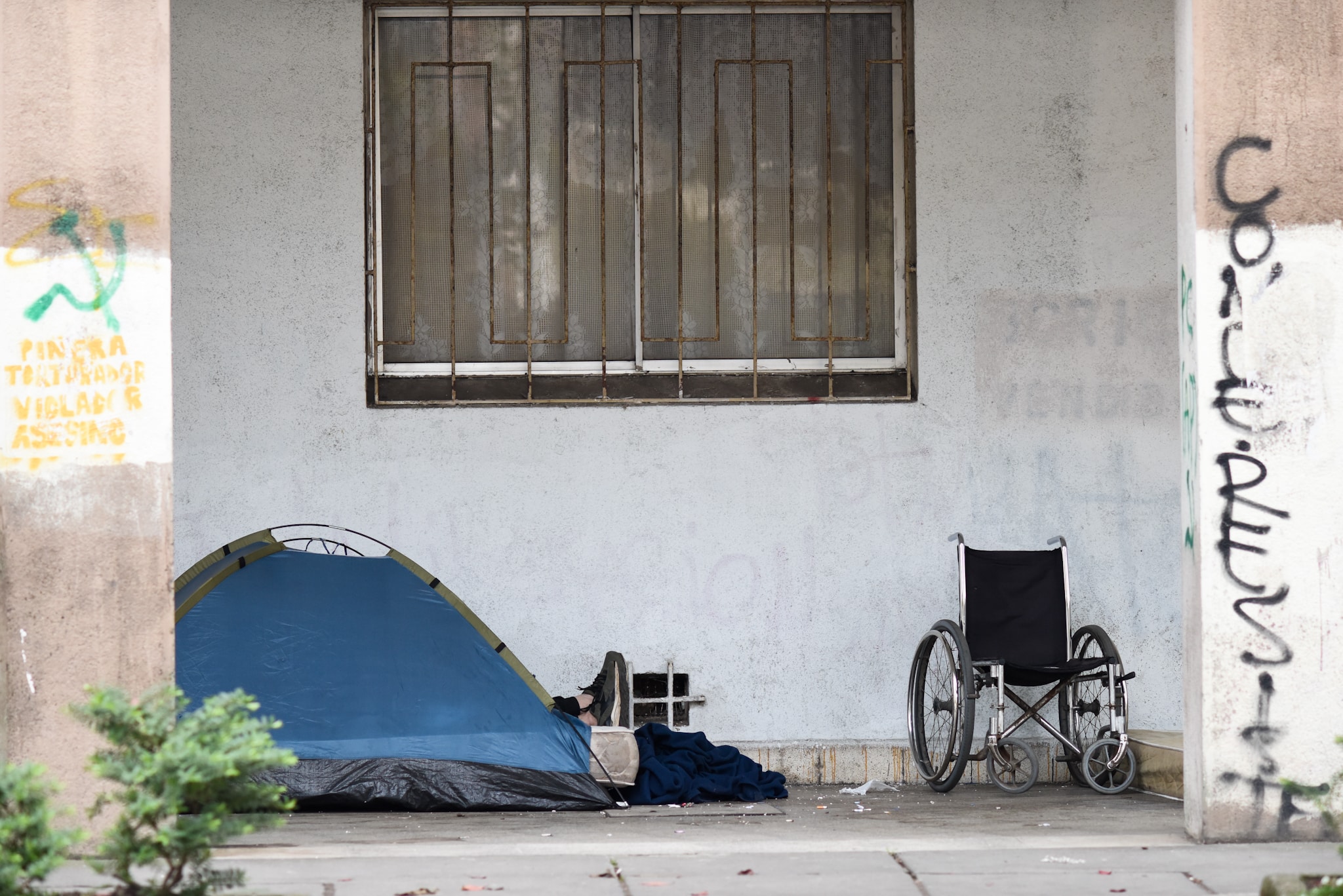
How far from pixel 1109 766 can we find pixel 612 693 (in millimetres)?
2184

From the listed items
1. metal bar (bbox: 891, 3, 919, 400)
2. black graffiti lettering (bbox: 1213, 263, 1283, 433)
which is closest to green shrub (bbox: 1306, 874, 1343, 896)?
black graffiti lettering (bbox: 1213, 263, 1283, 433)

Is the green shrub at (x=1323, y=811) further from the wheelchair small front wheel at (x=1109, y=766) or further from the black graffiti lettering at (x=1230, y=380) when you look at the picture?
the wheelchair small front wheel at (x=1109, y=766)

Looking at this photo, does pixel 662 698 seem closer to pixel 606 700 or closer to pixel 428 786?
pixel 606 700

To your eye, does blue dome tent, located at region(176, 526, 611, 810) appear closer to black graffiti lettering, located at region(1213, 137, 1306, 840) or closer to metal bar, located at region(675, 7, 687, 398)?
metal bar, located at region(675, 7, 687, 398)

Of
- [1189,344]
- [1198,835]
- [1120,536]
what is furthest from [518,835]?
[1120,536]

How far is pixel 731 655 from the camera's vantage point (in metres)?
7.17

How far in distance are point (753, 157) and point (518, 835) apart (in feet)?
11.6

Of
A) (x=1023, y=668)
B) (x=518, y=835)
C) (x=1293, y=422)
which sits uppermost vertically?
(x=1293, y=422)

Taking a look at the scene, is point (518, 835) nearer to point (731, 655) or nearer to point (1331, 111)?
point (731, 655)

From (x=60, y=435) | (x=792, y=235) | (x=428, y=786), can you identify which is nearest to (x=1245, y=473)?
(x=792, y=235)

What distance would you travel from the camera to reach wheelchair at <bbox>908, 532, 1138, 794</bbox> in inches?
258

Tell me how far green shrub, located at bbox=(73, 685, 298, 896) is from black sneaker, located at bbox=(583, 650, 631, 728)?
3.26 m

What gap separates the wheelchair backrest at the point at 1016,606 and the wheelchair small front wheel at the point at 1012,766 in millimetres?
403

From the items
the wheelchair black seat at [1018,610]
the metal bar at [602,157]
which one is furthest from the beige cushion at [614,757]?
the metal bar at [602,157]
